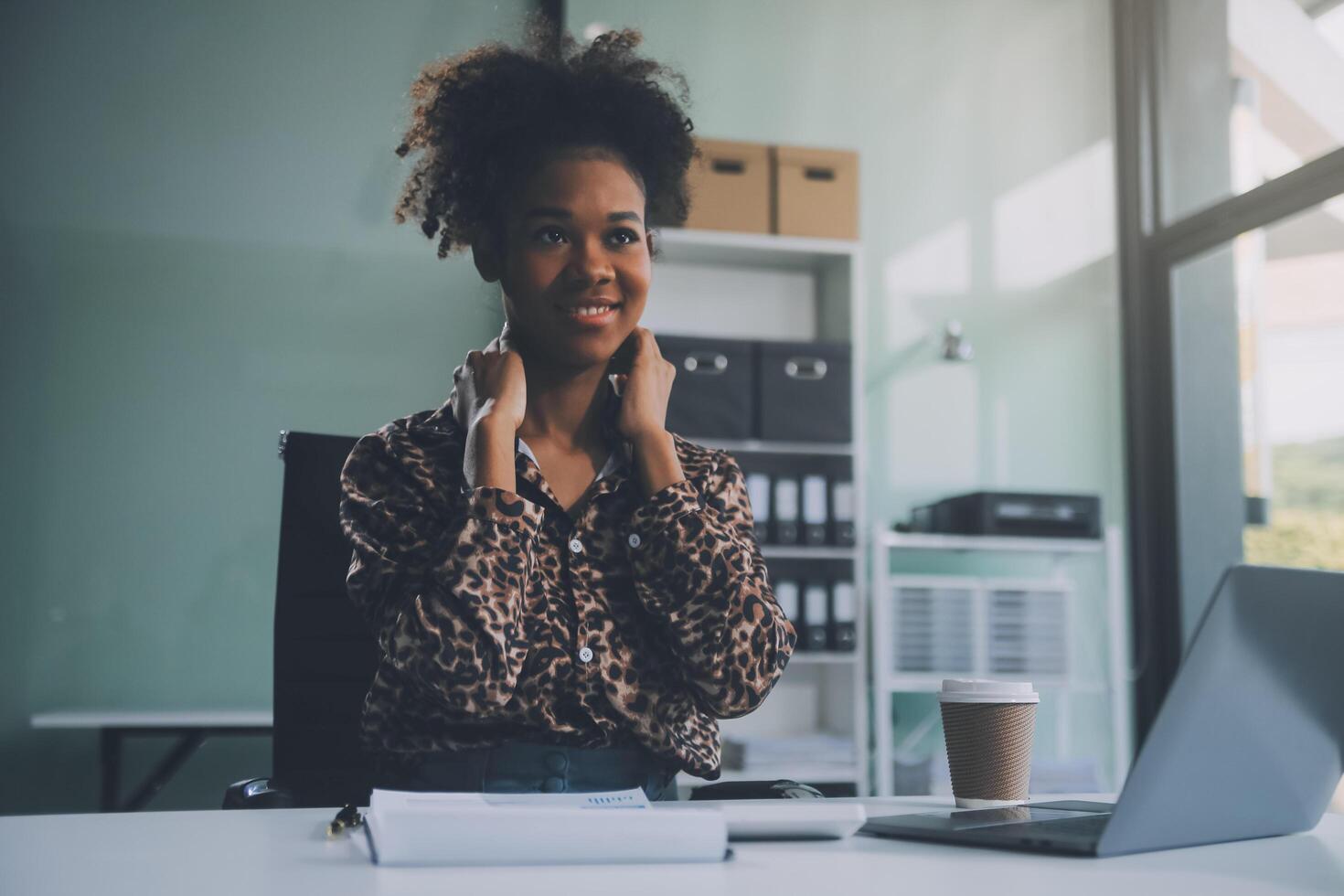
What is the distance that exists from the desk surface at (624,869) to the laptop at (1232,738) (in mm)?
17

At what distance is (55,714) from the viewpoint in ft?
9.47

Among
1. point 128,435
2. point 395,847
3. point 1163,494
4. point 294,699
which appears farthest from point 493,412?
point 1163,494

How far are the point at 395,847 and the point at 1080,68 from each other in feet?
12.9

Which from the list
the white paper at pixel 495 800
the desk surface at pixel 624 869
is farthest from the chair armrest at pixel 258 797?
the white paper at pixel 495 800

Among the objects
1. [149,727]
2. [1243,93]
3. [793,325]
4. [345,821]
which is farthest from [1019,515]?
[345,821]

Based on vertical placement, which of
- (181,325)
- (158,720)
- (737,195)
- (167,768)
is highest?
(737,195)

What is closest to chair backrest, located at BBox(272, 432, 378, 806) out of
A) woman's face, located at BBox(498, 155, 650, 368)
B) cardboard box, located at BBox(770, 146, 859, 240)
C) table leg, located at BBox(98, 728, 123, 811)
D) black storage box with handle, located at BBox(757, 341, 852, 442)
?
woman's face, located at BBox(498, 155, 650, 368)

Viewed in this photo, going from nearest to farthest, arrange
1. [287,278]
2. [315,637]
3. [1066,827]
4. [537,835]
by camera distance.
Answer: [537,835]
[1066,827]
[315,637]
[287,278]

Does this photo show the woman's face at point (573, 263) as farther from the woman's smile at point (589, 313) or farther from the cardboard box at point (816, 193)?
the cardboard box at point (816, 193)

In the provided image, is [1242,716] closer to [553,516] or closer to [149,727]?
[553,516]

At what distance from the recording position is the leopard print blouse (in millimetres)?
1150

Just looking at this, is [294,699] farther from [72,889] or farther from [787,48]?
[787,48]

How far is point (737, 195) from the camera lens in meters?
3.36

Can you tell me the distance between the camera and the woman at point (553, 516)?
1188 mm
